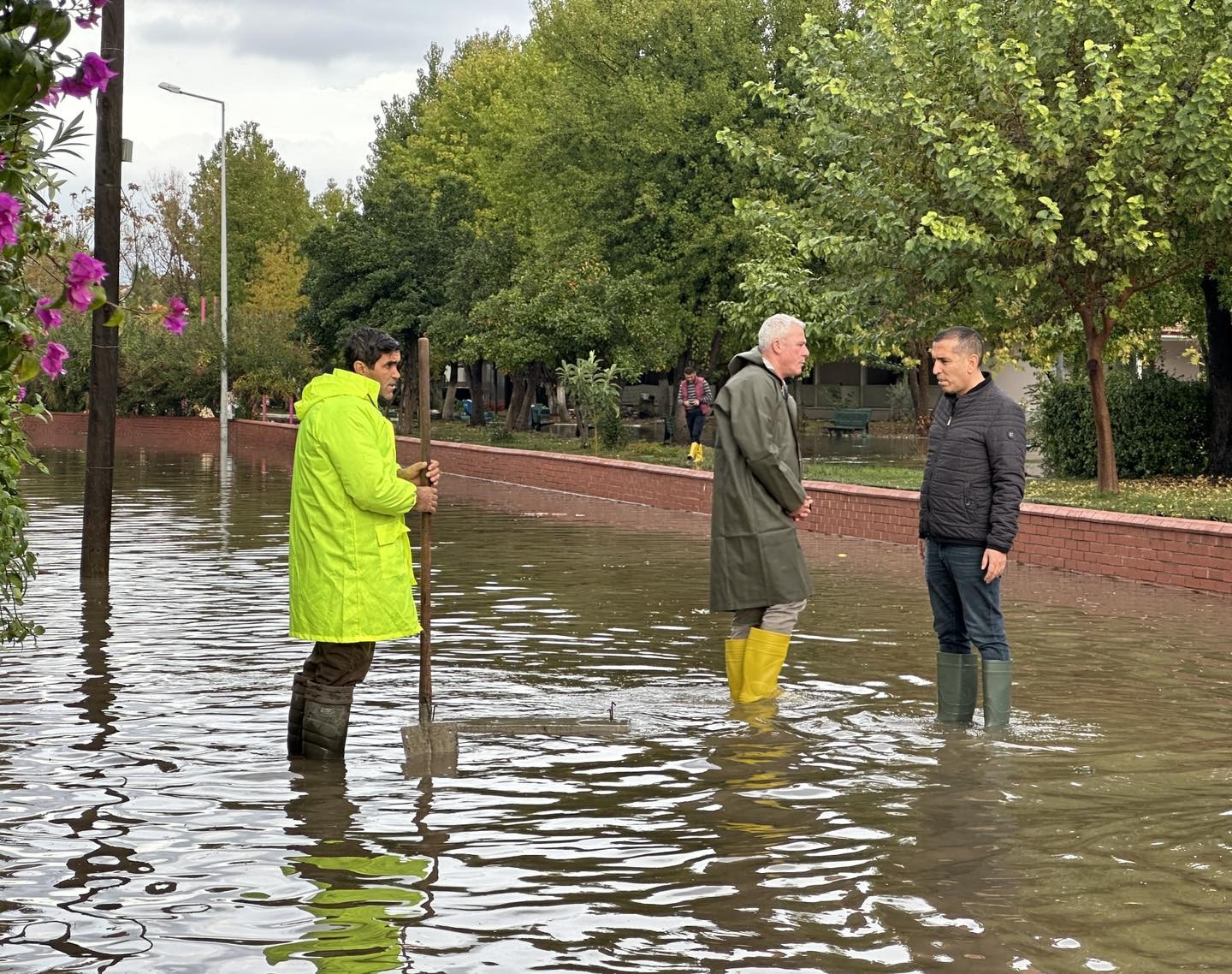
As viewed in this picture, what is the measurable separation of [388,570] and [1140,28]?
1641cm

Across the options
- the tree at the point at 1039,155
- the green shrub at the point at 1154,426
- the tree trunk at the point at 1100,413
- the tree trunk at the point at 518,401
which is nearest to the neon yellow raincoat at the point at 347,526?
the tree at the point at 1039,155

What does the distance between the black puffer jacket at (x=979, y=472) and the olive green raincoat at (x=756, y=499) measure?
31.9 inches

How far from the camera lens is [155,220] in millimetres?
89938

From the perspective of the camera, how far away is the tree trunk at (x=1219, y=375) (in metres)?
24.5

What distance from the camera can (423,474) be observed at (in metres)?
8.10

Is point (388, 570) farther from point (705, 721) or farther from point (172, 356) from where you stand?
point (172, 356)

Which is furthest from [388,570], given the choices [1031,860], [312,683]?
[1031,860]

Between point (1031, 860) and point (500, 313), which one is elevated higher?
point (500, 313)

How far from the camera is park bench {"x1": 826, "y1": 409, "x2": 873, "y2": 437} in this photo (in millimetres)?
53312

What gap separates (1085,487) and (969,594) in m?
15.7

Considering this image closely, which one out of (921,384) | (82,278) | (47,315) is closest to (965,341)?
(47,315)

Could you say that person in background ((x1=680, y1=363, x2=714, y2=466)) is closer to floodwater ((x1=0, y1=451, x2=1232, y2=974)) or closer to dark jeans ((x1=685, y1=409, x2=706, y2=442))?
dark jeans ((x1=685, y1=409, x2=706, y2=442))

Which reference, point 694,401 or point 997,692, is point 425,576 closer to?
point 997,692

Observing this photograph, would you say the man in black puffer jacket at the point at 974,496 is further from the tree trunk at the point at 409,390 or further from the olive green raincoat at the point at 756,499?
the tree trunk at the point at 409,390
